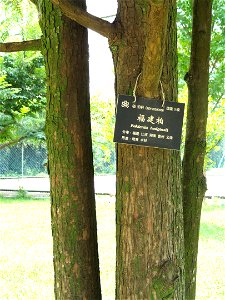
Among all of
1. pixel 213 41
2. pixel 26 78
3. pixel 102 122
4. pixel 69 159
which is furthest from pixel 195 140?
pixel 102 122

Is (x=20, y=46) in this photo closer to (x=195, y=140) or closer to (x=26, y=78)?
(x=195, y=140)

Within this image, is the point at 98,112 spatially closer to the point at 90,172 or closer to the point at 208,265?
the point at 208,265

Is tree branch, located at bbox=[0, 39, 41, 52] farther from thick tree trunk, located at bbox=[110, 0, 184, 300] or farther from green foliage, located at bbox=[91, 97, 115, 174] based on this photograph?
green foliage, located at bbox=[91, 97, 115, 174]

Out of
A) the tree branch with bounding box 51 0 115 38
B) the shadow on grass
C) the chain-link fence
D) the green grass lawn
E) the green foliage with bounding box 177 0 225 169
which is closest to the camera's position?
the tree branch with bounding box 51 0 115 38

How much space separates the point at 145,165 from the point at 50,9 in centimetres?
73

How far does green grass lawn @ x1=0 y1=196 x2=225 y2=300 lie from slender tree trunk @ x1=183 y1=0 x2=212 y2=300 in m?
2.36

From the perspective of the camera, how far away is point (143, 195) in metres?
1.54

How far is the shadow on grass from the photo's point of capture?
263 inches

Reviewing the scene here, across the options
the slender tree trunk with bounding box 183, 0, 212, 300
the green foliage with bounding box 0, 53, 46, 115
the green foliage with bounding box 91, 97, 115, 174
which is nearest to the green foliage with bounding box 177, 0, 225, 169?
the slender tree trunk with bounding box 183, 0, 212, 300

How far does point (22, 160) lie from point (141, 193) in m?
11.1

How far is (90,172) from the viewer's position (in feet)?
6.12

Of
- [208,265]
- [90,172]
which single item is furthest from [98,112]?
[90,172]

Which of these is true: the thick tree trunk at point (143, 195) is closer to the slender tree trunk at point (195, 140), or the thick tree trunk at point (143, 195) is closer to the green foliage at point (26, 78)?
the slender tree trunk at point (195, 140)

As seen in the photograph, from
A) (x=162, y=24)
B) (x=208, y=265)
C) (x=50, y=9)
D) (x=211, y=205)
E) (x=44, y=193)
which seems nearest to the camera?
(x=162, y=24)
